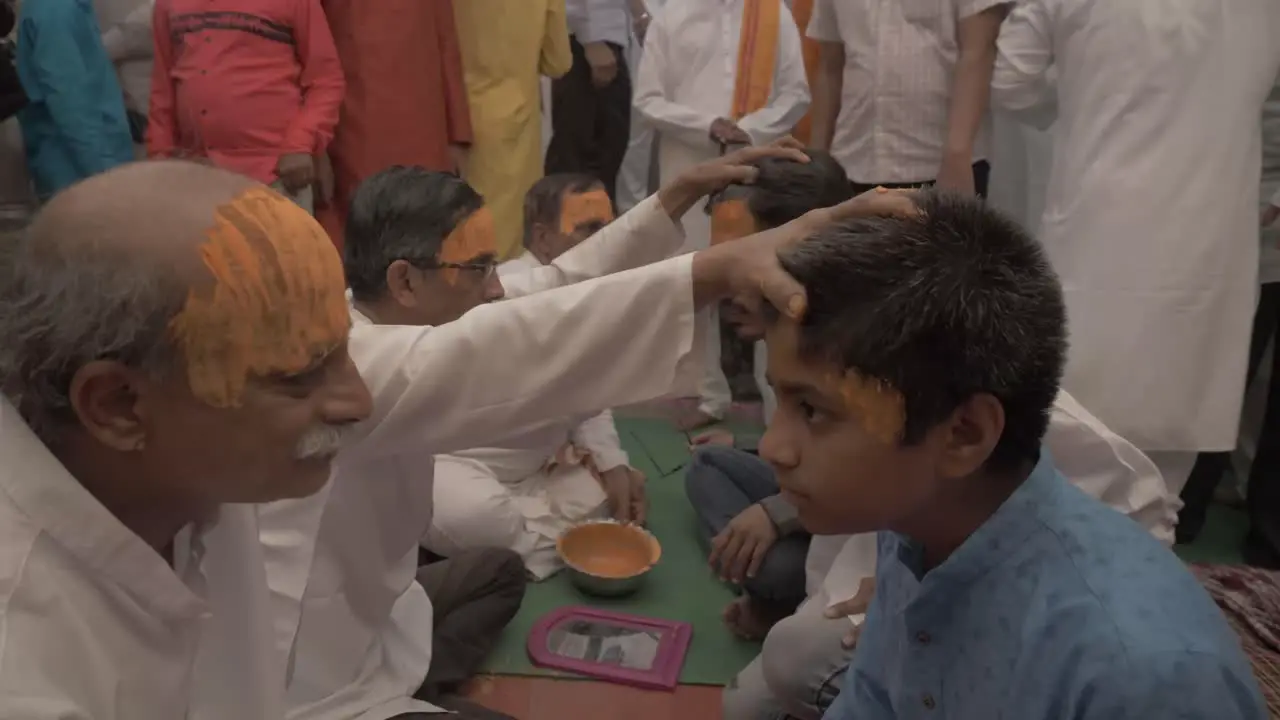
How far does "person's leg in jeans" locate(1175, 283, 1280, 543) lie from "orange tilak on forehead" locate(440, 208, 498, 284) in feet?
6.48

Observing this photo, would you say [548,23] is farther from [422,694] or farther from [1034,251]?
[1034,251]

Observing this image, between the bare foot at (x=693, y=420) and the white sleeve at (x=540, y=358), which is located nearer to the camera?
the white sleeve at (x=540, y=358)

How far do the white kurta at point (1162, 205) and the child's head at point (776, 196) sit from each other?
91cm

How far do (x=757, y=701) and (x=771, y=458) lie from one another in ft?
3.11

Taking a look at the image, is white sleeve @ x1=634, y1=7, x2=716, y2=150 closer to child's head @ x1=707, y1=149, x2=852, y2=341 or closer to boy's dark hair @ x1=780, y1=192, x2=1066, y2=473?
child's head @ x1=707, y1=149, x2=852, y2=341

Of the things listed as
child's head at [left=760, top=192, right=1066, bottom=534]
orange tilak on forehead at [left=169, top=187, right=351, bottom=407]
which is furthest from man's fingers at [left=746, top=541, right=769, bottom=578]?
orange tilak on forehead at [left=169, top=187, right=351, bottom=407]

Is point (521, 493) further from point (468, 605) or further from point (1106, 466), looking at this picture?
point (1106, 466)

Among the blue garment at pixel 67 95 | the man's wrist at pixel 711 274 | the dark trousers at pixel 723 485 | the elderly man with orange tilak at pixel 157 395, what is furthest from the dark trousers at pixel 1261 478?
the blue garment at pixel 67 95

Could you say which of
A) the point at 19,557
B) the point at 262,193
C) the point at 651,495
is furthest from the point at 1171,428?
the point at 19,557

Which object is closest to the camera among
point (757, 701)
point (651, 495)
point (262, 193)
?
point (262, 193)

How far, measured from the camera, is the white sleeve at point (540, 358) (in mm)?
1161

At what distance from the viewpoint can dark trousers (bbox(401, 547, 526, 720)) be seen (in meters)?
2.03

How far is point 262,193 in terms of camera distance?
0.96 metres

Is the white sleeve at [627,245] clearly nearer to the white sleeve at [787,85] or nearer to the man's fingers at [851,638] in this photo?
the man's fingers at [851,638]
